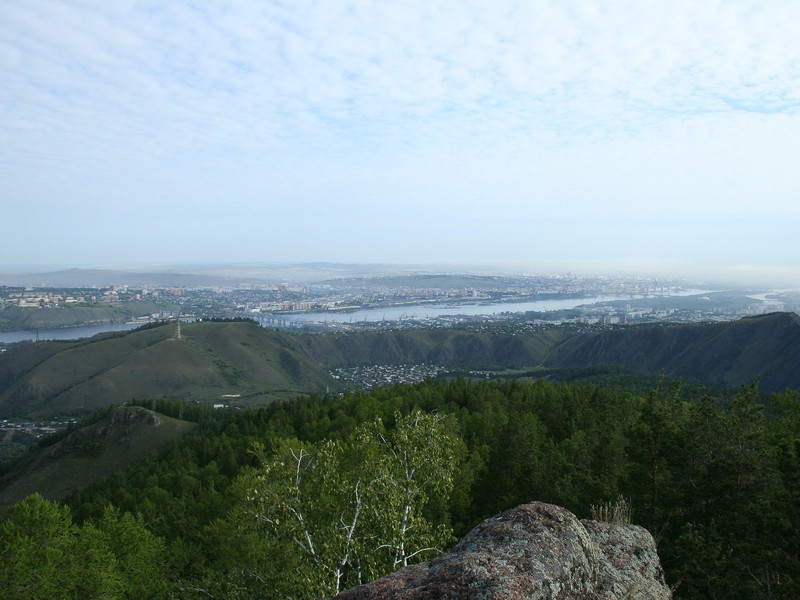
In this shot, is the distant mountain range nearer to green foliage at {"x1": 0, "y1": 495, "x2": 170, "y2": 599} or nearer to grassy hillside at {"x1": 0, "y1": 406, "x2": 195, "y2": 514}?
grassy hillside at {"x1": 0, "y1": 406, "x2": 195, "y2": 514}

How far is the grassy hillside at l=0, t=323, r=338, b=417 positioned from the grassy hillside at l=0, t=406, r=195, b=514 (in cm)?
2991

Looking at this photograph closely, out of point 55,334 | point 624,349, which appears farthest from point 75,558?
point 55,334

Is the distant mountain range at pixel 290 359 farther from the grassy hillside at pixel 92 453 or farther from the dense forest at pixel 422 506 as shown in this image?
the dense forest at pixel 422 506

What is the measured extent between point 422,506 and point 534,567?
468 centimetres

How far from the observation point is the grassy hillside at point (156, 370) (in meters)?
89.4

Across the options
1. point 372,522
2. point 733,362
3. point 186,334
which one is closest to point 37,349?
point 186,334

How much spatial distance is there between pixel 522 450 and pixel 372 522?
15069 millimetres

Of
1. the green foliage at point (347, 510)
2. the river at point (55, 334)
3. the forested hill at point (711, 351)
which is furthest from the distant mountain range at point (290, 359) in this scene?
the green foliage at point (347, 510)

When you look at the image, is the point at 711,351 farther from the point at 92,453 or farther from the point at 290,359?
the point at 92,453

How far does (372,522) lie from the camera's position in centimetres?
884

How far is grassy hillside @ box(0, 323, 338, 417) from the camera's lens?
8944 centimetres

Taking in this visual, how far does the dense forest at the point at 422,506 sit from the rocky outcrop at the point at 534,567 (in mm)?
1749

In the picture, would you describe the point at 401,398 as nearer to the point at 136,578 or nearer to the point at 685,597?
the point at 136,578

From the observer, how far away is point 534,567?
17.7 feet
